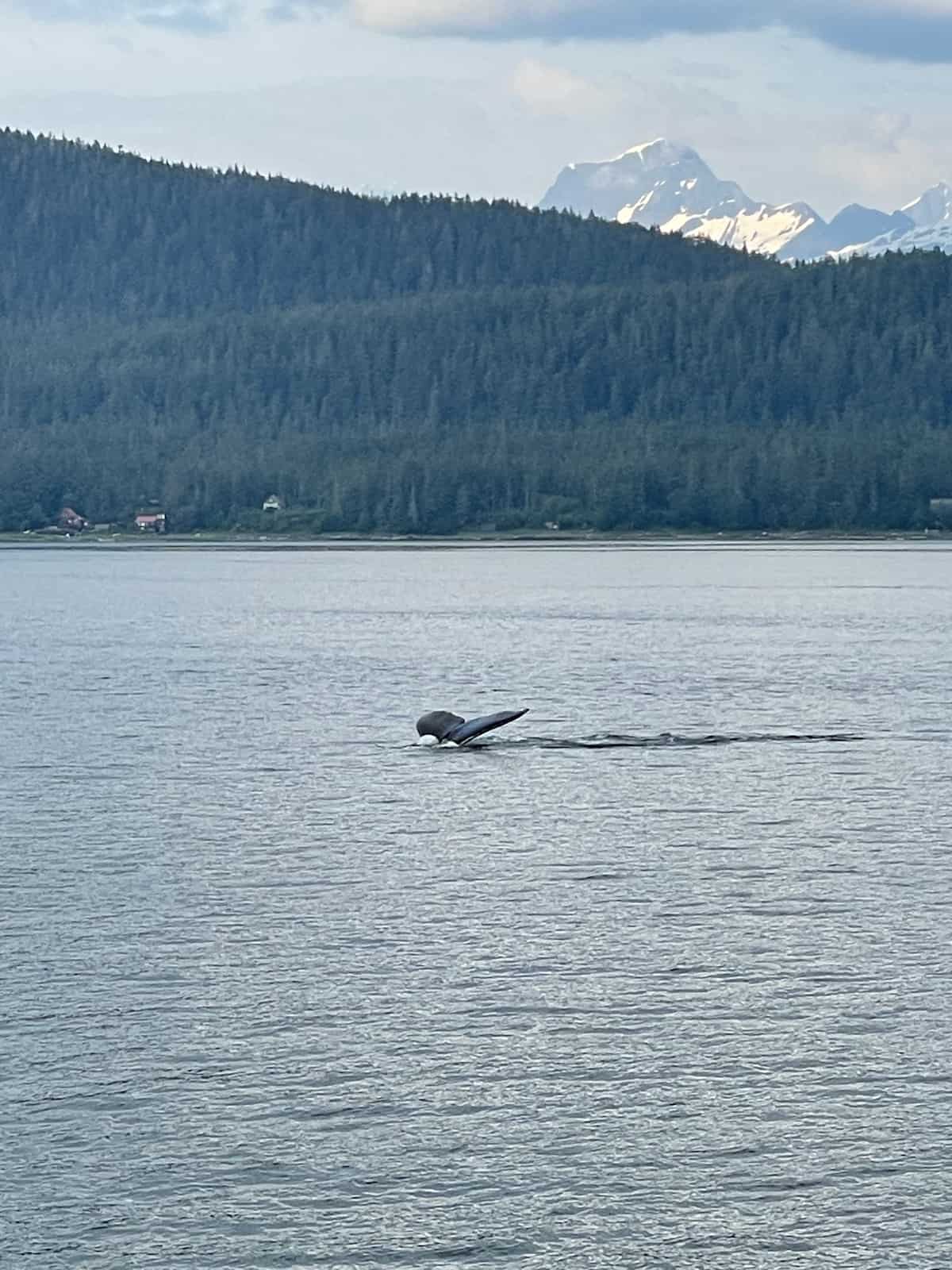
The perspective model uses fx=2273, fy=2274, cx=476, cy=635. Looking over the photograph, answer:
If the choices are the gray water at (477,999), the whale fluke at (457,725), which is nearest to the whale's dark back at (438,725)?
the whale fluke at (457,725)

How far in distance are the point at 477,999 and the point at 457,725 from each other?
38.8 meters

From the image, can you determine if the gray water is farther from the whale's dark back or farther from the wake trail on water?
the whale's dark back

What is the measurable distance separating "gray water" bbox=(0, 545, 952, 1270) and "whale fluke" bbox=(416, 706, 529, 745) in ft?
2.54

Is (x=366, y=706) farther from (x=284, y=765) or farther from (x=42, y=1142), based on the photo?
(x=42, y=1142)

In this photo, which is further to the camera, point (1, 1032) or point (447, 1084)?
point (1, 1032)

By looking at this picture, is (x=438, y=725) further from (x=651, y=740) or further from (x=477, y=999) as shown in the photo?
(x=477, y=999)

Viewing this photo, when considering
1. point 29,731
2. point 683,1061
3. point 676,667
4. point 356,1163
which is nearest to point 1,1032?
Answer: point 356,1163

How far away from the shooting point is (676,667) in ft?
348

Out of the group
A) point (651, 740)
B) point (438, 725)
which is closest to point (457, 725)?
point (438, 725)

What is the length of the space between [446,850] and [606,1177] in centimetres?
2306

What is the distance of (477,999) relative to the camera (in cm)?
3412

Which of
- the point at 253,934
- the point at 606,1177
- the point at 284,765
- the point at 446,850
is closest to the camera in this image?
the point at 606,1177

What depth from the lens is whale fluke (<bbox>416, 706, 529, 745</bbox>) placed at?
237ft

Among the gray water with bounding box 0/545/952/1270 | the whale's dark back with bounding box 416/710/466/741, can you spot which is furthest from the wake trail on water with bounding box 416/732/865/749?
the whale's dark back with bounding box 416/710/466/741
